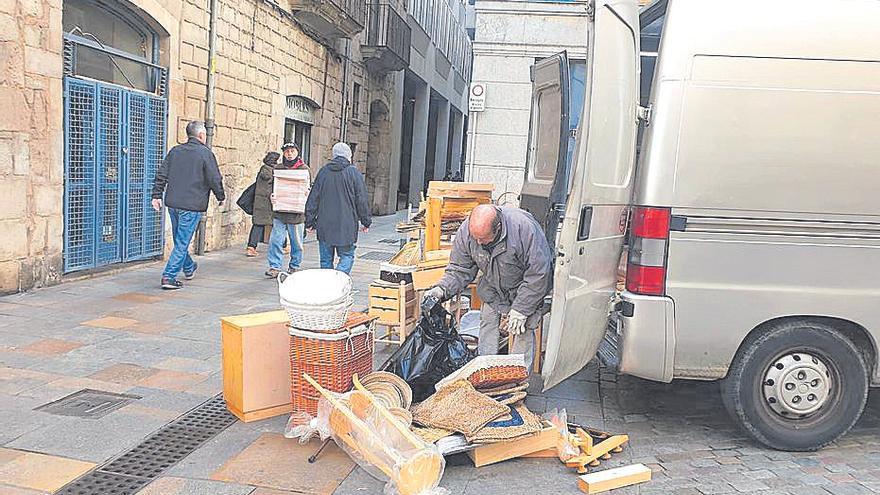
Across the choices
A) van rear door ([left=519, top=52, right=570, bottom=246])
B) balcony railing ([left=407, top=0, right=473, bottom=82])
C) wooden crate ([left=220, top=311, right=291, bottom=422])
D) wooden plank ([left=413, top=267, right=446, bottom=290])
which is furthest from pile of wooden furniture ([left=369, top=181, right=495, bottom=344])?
balcony railing ([left=407, top=0, right=473, bottom=82])

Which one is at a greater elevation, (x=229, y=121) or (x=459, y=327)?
(x=229, y=121)

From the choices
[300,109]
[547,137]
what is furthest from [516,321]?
[300,109]

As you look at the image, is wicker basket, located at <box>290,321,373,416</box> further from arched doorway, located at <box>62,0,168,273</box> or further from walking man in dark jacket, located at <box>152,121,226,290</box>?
arched doorway, located at <box>62,0,168,273</box>

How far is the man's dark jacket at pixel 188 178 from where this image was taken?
7.88 meters

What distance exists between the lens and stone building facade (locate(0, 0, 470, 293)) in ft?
22.9

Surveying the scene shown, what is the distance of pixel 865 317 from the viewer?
4.17 m

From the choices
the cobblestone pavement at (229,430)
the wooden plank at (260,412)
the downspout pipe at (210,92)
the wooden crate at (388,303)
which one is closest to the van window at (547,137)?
the wooden crate at (388,303)

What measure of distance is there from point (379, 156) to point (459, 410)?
56.4 feet

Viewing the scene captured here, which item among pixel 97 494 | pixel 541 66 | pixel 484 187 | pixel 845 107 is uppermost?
pixel 541 66

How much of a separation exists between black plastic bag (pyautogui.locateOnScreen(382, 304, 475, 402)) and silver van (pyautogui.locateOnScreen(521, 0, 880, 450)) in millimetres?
801

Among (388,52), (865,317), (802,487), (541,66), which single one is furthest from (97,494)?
(388,52)

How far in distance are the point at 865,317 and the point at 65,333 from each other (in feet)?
18.5

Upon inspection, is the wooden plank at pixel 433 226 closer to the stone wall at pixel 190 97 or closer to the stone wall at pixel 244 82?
the stone wall at pixel 190 97

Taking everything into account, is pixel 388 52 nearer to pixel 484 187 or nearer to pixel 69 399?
pixel 484 187
